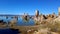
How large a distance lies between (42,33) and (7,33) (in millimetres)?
11393

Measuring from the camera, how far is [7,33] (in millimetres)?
31719

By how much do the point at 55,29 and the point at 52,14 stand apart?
79.4 feet

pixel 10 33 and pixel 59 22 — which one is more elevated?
pixel 59 22

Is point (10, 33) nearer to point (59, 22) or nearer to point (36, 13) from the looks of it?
point (59, 22)

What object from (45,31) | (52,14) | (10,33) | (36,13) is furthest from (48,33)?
(36,13)

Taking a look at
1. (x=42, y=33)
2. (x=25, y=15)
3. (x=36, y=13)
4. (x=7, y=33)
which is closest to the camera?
(x=42, y=33)

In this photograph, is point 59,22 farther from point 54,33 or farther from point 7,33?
point 7,33

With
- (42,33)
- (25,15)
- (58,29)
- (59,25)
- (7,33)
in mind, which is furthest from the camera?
(25,15)

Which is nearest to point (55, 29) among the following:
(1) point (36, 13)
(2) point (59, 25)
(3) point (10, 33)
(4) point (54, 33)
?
(2) point (59, 25)

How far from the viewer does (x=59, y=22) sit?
26703mm

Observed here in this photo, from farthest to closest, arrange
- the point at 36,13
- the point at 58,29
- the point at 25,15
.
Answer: the point at 25,15, the point at 36,13, the point at 58,29

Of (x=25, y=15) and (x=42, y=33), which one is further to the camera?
(x=25, y=15)

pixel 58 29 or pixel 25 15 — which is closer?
pixel 58 29

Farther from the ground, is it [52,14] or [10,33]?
[52,14]
